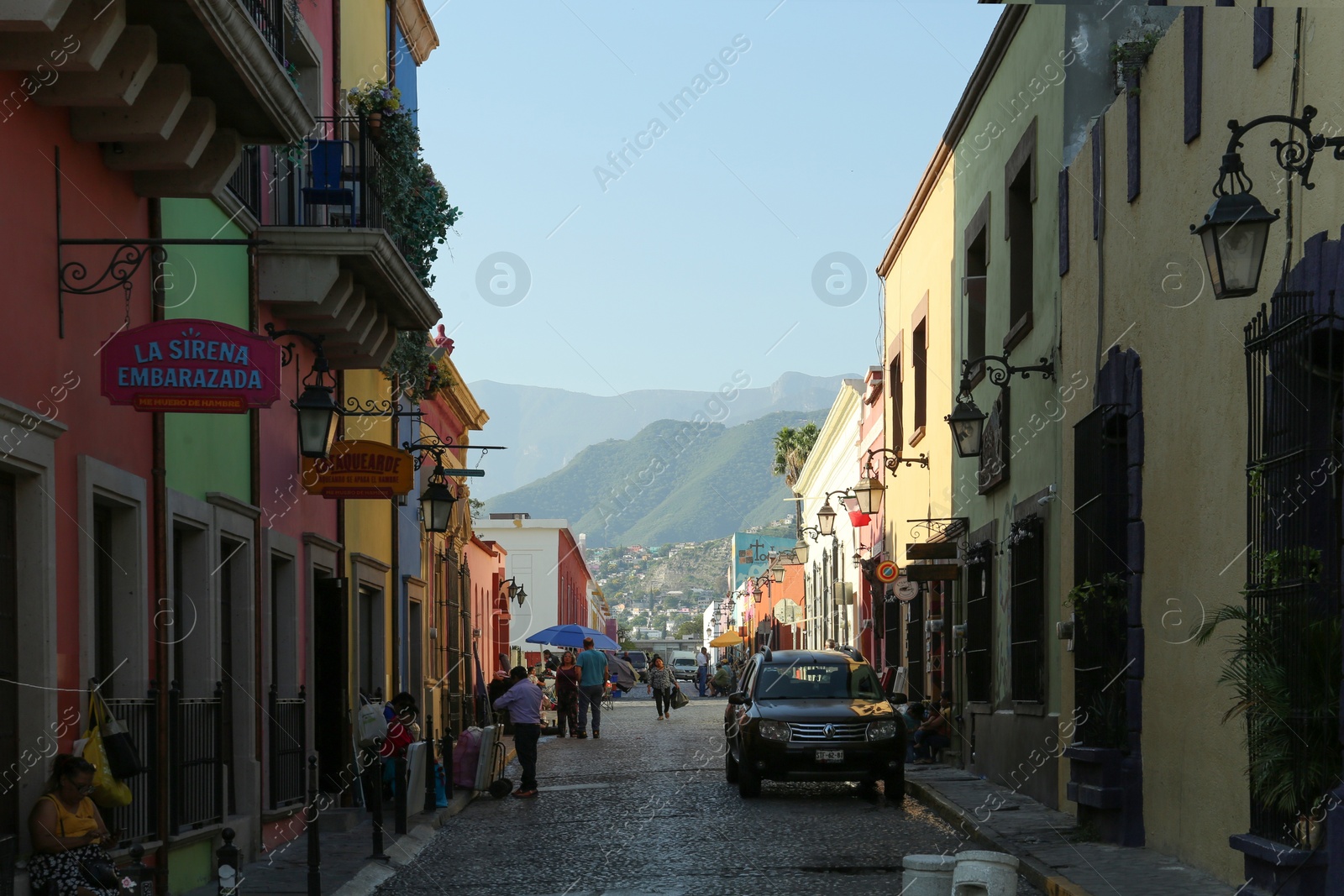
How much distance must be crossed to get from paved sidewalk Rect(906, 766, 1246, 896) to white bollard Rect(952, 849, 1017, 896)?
245 cm

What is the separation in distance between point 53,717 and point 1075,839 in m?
7.87

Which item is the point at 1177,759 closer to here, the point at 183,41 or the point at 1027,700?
the point at 1027,700

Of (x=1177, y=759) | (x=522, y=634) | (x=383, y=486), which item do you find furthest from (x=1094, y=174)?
(x=522, y=634)

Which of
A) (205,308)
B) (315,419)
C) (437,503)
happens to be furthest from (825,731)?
(205,308)

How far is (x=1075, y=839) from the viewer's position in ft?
42.7

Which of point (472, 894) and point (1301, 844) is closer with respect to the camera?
point (1301, 844)

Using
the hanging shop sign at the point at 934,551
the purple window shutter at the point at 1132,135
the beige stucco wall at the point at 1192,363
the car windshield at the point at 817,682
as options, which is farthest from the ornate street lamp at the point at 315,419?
the hanging shop sign at the point at 934,551

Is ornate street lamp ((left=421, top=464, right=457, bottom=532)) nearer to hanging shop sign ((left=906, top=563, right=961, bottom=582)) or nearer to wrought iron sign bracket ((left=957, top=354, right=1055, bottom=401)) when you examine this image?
wrought iron sign bracket ((left=957, top=354, right=1055, bottom=401))

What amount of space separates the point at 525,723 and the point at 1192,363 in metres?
10.3

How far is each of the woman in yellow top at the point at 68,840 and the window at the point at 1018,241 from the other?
1191cm

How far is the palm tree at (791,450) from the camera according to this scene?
5934 cm

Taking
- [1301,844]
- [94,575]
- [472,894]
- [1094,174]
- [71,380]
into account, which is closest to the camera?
[1301,844]

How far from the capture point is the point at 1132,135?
1280 cm

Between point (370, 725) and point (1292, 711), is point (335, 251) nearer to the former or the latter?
point (370, 725)
